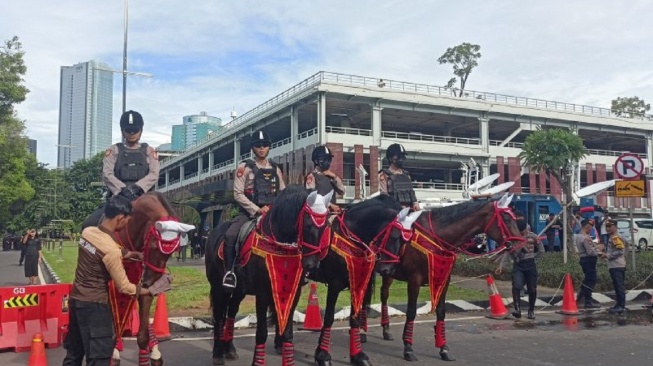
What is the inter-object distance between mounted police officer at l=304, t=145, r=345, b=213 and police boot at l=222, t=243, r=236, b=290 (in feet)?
4.53

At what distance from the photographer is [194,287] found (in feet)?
51.6

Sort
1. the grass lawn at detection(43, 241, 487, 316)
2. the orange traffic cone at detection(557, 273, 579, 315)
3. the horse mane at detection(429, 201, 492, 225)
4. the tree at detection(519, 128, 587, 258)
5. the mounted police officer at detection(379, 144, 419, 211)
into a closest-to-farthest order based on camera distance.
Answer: the horse mane at detection(429, 201, 492, 225) < the mounted police officer at detection(379, 144, 419, 211) < the grass lawn at detection(43, 241, 487, 316) < the orange traffic cone at detection(557, 273, 579, 315) < the tree at detection(519, 128, 587, 258)

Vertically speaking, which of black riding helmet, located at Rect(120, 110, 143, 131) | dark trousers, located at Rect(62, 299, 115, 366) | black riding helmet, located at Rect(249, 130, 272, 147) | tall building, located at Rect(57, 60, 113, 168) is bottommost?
dark trousers, located at Rect(62, 299, 115, 366)

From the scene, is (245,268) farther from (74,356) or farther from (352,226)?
(74,356)

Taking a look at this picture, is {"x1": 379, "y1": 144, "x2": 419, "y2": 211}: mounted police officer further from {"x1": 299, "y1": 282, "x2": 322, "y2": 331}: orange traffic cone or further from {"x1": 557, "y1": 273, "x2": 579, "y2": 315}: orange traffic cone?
{"x1": 557, "y1": 273, "x2": 579, "y2": 315}: orange traffic cone

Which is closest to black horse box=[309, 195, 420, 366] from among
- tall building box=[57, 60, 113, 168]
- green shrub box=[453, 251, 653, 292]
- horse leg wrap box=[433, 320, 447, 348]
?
horse leg wrap box=[433, 320, 447, 348]

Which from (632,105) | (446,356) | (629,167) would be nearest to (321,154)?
(446,356)

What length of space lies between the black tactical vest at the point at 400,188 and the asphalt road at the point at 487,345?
2.25 meters

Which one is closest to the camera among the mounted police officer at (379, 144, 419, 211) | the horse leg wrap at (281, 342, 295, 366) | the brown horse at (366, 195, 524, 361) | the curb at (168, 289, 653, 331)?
the horse leg wrap at (281, 342, 295, 366)

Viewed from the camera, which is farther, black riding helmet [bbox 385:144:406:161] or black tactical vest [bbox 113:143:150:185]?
black riding helmet [bbox 385:144:406:161]

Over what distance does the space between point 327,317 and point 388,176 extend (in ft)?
9.43

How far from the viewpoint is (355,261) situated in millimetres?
7285

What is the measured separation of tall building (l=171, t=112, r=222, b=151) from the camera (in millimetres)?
75350

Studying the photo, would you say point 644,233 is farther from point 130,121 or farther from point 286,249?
point 130,121
